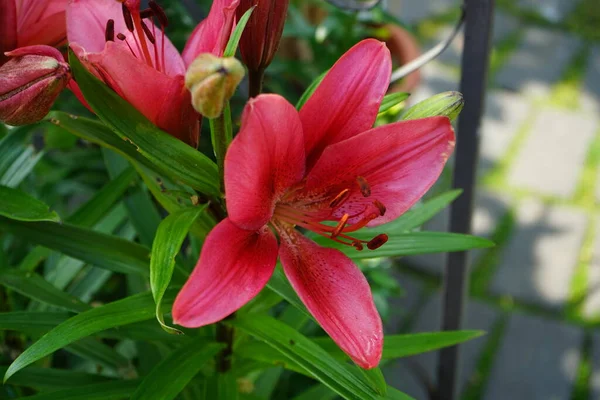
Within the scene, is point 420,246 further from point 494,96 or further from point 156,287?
point 494,96

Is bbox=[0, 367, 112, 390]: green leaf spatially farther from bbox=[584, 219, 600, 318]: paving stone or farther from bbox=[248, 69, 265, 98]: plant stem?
bbox=[584, 219, 600, 318]: paving stone

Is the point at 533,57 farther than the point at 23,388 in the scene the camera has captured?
Yes

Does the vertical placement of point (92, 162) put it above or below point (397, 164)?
below

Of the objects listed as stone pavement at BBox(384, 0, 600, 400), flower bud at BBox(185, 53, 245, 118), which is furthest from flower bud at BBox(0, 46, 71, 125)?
stone pavement at BBox(384, 0, 600, 400)

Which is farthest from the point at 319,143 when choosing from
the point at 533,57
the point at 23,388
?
the point at 533,57

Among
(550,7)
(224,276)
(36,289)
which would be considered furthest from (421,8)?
(224,276)

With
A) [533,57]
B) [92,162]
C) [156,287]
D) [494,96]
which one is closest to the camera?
[156,287]
